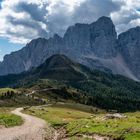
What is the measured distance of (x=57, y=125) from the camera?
93688 millimetres

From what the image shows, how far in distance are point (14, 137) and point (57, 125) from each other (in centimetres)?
2739

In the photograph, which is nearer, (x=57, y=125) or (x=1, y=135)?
(x=1, y=135)

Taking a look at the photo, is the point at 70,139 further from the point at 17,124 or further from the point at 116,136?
the point at 17,124

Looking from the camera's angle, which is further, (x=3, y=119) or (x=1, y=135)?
(x=3, y=119)

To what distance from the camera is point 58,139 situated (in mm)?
64125

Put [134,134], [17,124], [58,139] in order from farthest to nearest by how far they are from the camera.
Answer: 1. [17,124]
2. [58,139]
3. [134,134]

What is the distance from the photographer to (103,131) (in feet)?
204

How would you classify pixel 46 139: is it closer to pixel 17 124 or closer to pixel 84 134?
pixel 84 134

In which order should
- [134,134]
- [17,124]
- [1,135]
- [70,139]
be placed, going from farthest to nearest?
[17,124] → [1,135] → [70,139] → [134,134]

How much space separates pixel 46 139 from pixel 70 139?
789 cm

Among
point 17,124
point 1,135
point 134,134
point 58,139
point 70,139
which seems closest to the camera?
point 134,134

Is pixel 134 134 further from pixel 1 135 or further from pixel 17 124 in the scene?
pixel 17 124

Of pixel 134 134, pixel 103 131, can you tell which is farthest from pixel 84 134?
pixel 134 134

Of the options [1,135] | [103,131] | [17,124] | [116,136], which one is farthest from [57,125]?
[116,136]
